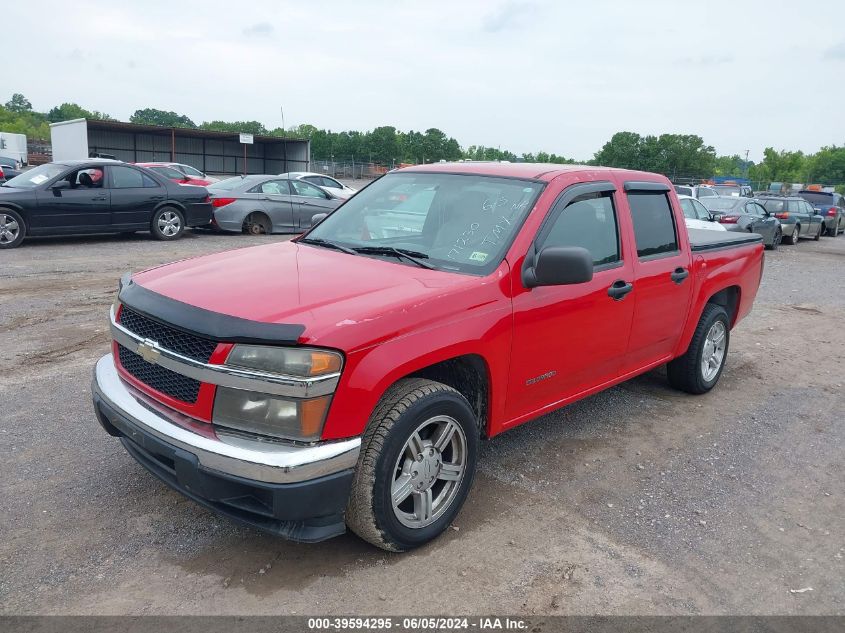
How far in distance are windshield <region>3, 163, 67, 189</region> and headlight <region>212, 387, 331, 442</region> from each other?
1113 cm

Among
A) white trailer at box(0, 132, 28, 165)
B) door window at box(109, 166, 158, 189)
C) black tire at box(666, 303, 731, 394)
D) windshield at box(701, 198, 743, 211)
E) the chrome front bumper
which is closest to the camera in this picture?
the chrome front bumper

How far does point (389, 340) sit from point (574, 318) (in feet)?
4.75

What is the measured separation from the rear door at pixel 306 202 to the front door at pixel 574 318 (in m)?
11.7

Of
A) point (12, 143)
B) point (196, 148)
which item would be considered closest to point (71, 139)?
point (196, 148)

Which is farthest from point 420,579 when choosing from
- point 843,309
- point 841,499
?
point 843,309

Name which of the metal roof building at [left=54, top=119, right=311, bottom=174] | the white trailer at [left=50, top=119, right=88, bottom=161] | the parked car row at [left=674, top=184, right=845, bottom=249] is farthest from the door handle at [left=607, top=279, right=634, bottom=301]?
the metal roof building at [left=54, top=119, right=311, bottom=174]

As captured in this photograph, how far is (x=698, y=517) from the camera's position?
12.6ft

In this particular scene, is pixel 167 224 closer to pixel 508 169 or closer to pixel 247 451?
pixel 508 169

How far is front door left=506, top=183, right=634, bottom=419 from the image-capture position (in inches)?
149

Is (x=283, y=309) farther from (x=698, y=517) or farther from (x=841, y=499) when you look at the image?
(x=841, y=499)

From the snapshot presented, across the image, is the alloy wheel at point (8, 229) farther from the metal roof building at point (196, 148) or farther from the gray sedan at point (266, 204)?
the metal roof building at point (196, 148)

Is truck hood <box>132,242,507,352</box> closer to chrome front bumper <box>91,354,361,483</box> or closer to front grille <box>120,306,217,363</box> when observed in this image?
front grille <box>120,306,217,363</box>

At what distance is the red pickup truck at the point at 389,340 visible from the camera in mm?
2854

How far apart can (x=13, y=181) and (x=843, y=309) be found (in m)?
13.8
